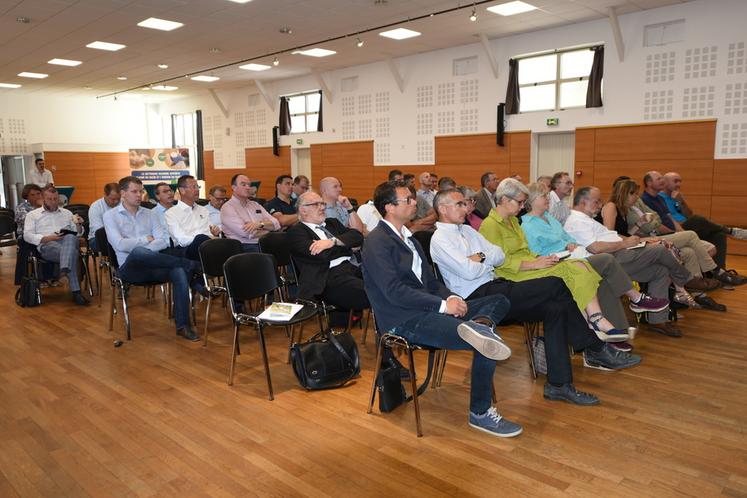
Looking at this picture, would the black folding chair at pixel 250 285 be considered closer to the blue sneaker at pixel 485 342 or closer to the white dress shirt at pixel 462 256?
the white dress shirt at pixel 462 256

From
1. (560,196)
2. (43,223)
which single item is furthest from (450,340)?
(43,223)

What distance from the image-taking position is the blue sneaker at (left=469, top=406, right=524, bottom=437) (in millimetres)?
2943

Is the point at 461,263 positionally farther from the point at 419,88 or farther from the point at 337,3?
the point at 419,88

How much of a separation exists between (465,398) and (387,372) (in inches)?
23.1

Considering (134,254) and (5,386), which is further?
(134,254)

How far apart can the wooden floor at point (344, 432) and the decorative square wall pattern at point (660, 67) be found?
6102 mm

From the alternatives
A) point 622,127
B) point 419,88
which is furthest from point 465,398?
point 419,88

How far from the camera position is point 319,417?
3.23 meters

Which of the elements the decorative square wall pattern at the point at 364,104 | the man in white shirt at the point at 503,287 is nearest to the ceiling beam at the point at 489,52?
the decorative square wall pattern at the point at 364,104

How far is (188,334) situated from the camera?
4.81 meters

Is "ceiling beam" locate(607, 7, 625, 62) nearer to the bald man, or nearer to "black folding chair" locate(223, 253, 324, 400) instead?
the bald man

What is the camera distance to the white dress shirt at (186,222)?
5.31 m

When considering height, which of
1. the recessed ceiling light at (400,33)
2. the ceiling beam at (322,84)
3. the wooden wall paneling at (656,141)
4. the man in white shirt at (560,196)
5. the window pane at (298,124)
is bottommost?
the man in white shirt at (560,196)

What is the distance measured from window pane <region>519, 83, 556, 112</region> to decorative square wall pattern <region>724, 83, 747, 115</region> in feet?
9.47
